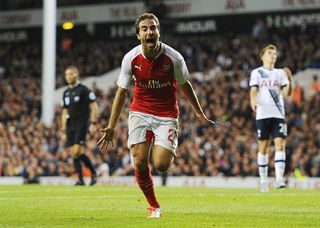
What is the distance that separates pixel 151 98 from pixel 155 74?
32 cm

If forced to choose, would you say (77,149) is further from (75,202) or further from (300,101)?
(300,101)

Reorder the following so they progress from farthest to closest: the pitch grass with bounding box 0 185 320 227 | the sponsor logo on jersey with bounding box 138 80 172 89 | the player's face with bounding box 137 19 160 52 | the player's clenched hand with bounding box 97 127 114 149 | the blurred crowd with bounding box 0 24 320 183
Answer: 1. the blurred crowd with bounding box 0 24 320 183
2. the sponsor logo on jersey with bounding box 138 80 172 89
3. the player's face with bounding box 137 19 160 52
4. the player's clenched hand with bounding box 97 127 114 149
5. the pitch grass with bounding box 0 185 320 227

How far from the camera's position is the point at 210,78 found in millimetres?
32656

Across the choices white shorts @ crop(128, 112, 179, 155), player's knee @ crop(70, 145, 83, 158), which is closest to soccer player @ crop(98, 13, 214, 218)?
white shorts @ crop(128, 112, 179, 155)

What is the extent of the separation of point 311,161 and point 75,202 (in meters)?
12.5

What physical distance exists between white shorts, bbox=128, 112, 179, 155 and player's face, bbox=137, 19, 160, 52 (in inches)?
33.5

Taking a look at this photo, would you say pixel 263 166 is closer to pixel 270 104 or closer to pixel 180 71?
pixel 270 104

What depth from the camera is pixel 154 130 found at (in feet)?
33.6

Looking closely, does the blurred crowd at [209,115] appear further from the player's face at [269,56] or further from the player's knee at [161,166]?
the player's knee at [161,166]

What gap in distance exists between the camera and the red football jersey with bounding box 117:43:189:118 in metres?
10.0

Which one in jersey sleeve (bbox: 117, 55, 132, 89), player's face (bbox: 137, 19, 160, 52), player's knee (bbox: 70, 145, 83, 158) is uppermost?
player's face (bbox: 137, 19, 160, 52)

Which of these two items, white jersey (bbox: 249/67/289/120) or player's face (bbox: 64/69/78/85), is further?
player's face (bbox: 64/69/78/85)

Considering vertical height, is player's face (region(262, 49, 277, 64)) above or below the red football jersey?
above

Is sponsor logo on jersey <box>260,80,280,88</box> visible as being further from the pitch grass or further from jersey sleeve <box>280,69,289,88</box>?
the pitch grass
